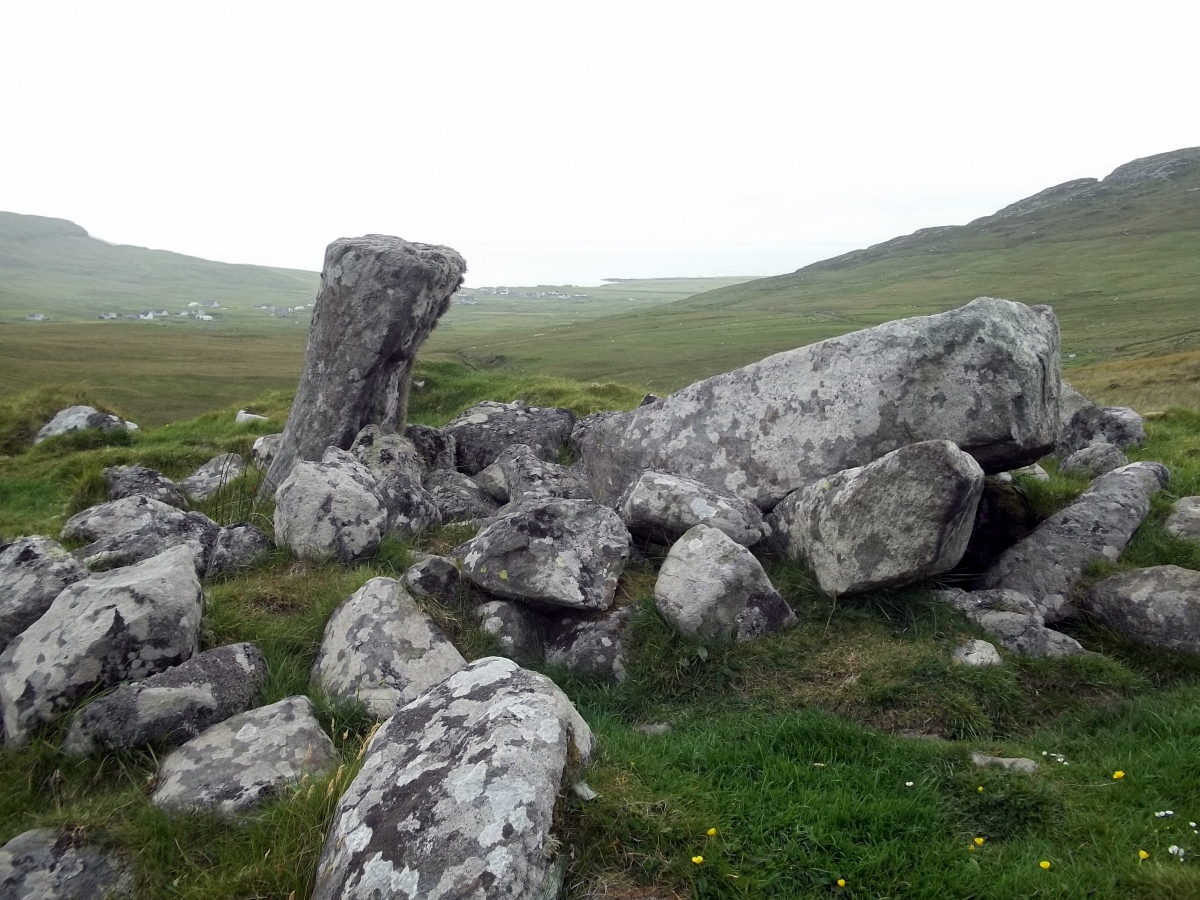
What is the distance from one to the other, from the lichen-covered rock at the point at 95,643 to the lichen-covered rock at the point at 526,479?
4.43 metres

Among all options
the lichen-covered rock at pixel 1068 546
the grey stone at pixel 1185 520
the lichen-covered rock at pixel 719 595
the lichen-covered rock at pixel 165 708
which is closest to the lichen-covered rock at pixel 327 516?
the lichen-covered rock at pixel 165 708

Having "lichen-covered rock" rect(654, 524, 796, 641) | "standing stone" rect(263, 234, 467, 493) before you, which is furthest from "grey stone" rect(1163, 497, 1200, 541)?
"standing stone" rect(263, 234, 467, 493)

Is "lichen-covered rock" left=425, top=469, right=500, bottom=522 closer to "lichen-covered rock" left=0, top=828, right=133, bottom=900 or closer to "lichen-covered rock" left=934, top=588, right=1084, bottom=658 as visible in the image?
"lichen-covered rock" left=934, top=588, right=1084, bottom=658

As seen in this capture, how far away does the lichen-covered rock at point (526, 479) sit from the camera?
1127 centimetres

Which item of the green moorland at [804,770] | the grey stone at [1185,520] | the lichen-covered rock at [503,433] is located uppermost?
the lichen-covered rock at [503,433]

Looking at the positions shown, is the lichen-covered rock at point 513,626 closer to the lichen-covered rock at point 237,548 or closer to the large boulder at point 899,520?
the large boulder at point 899,520

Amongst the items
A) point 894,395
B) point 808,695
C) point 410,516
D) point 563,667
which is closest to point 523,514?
point 563,667

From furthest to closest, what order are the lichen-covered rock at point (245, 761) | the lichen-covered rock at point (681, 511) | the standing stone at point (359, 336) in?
the standing stone at point (359, 336) → the lichen-covered rock at point (681, 511) → the lichen-covered rock at point (245, 761)

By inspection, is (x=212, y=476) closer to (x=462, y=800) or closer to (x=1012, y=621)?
(x=462, y=800)

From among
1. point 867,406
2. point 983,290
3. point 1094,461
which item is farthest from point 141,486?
point 983,290

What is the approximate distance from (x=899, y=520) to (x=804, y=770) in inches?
111

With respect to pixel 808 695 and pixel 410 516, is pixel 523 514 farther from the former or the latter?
pixel 808 695

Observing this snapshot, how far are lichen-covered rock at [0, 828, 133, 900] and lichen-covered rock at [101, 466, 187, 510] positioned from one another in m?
8.12

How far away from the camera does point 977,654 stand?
23.7 feet
